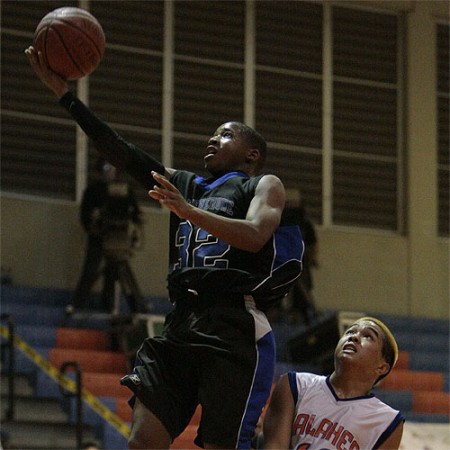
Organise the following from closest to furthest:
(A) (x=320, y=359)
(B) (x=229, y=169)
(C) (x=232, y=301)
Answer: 1. (C) (x=232, y=301)
2. (B) (x=229, y=169)
3. (A) (x=320, y=359)

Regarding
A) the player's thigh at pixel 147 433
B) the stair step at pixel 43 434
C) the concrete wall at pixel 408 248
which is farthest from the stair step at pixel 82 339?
the player's thigh at pixel 147 433

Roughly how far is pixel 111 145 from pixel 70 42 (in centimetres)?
44

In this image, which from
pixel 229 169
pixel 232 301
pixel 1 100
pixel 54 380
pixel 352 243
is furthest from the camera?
pixel 352 243

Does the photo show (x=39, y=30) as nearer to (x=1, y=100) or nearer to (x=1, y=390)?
(x=1, y=390)

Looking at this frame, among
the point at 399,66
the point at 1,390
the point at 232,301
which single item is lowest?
the point at 1,390

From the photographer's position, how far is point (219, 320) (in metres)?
4.05

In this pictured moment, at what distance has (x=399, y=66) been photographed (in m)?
14.1

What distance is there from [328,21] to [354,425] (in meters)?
9.92

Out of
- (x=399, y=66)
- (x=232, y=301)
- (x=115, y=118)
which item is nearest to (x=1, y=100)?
(x=115, y=118)

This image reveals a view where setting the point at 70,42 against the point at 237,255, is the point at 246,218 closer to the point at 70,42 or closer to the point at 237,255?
the point at 237,255

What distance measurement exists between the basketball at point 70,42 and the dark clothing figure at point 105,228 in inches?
237

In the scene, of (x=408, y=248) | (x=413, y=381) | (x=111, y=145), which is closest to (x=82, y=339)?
(x=413, y=381)

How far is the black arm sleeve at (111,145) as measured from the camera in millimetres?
4406

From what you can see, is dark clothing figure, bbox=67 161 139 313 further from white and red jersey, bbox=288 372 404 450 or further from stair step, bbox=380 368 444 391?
white and red jersey, bbox=288 372 404 450
